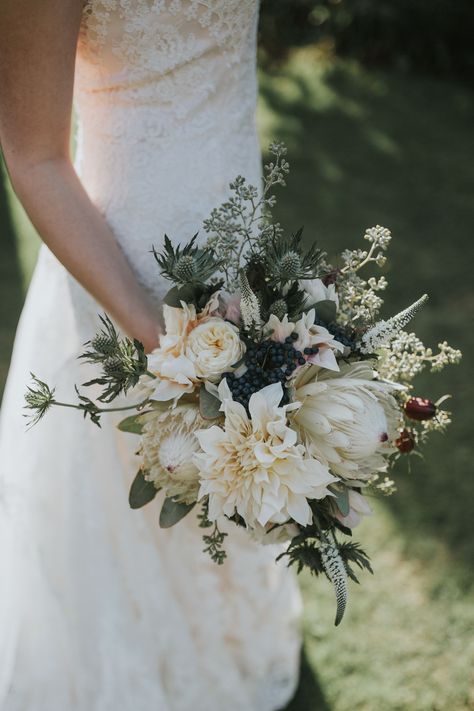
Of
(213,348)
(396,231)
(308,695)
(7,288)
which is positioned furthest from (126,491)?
(396,231)

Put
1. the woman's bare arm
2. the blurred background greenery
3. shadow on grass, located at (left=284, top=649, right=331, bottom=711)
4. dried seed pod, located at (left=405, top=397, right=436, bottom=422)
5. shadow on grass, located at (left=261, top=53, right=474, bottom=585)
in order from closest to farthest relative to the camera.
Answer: the woman's bare arm, dried seed pod, located at (left=405, top=397, right=436, bottom=422), shadow on grass, located at (left=284, top=649, right=331, bottom=711), the blurred background greenery, shadow on grass, located at (left=261, top=53, right=474, bottom=585)

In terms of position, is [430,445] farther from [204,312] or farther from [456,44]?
[456,44]

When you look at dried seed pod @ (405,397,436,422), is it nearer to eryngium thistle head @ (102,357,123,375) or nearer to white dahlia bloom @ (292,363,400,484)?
white dahlia bloom @ (292,363,400,484)

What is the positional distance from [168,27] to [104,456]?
1044 millimetres

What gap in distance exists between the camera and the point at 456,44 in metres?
7.32

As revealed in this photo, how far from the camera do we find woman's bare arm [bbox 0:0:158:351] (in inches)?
A: 56.2

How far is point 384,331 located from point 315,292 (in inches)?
5.9

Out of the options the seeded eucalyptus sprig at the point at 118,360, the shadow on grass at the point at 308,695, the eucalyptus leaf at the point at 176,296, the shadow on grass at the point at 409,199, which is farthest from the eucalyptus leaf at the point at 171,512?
the shadow on grass at the point at 409,199

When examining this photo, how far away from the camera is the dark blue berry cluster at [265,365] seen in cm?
139

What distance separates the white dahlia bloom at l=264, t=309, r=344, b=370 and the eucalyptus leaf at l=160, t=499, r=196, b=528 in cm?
40

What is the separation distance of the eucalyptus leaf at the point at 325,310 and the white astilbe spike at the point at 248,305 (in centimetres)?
12

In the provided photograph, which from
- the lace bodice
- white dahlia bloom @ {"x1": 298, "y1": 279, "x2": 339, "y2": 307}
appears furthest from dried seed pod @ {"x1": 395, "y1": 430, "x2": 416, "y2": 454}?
the lace bodice

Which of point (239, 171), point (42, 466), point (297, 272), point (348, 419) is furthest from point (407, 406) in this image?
point (42, 466)

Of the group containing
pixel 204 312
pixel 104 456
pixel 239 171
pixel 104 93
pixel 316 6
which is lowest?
pixel 104 456
